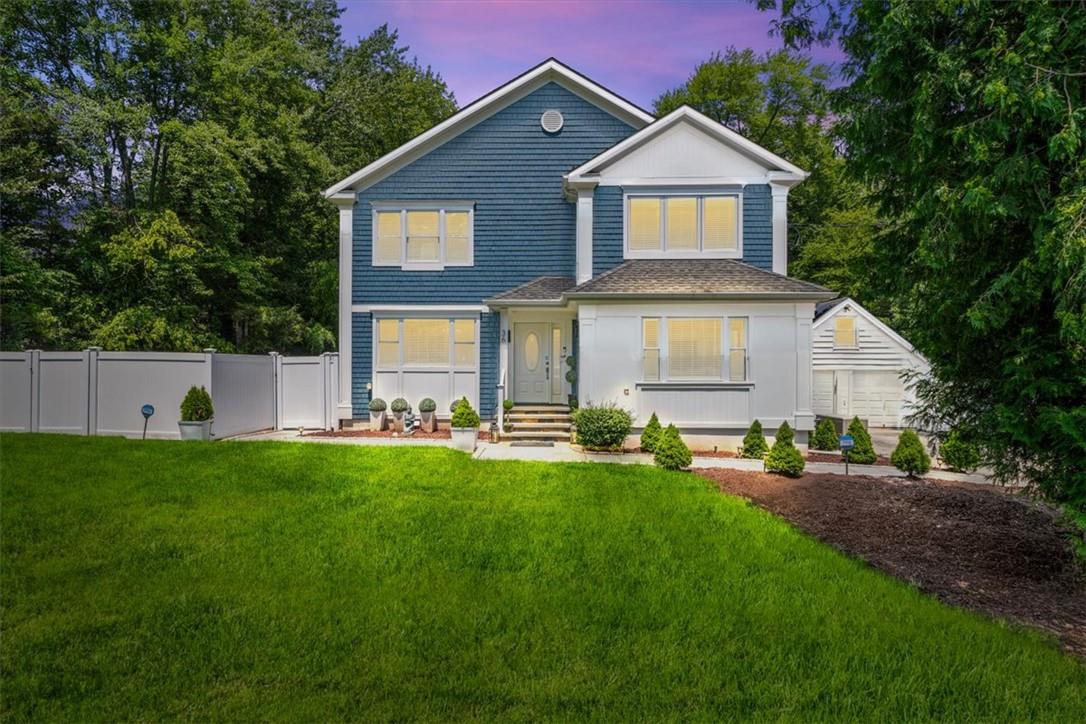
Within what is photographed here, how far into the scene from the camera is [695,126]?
12523mm

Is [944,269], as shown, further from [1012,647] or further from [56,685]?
[56,685]

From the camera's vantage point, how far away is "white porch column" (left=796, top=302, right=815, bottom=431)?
11289mm

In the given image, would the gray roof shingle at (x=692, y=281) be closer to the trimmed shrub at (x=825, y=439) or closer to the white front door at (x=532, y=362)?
the white front door at (x=532, y=362)

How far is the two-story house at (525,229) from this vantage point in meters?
12.6

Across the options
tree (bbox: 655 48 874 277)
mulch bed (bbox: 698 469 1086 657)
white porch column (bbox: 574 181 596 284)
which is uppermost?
tree (bbox: 655 48 874 277)

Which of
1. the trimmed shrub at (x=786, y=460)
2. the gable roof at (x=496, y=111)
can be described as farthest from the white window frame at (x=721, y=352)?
the gable roof at (x=496, y=111)

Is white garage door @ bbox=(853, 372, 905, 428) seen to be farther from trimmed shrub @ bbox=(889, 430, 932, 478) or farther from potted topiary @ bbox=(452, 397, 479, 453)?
potted topiary @ bbox=(452, 397, 479, 453)

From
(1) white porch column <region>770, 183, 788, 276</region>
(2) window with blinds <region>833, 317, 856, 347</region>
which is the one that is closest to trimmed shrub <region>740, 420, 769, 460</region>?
(1) white porch column <region>770, 183, 788, 276</region>

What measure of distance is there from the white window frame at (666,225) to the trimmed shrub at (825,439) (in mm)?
A: 4355

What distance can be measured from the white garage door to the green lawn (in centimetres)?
1314

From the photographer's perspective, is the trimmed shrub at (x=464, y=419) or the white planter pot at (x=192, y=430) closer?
the white planter pot at (x=192, y=430)

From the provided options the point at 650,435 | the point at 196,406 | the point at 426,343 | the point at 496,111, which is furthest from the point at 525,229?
the point at 196,406

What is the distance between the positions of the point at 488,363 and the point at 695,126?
297 inches

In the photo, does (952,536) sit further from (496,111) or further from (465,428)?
(496,111)
